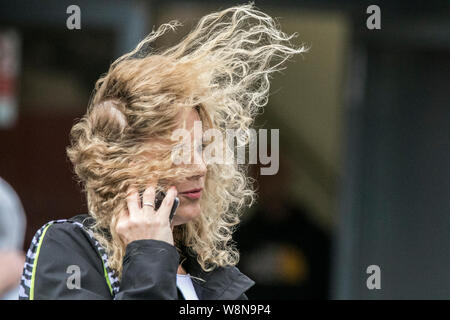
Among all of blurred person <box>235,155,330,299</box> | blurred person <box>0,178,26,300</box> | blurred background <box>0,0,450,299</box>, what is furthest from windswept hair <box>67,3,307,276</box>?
blurred person <box>235,155,330,299</box>

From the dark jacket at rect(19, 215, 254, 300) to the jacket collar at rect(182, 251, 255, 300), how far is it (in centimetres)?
22

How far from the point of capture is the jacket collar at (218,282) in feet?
6.23

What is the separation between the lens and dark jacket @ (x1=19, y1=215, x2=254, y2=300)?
1.64m

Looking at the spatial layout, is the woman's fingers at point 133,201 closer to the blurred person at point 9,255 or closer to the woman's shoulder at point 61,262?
the woman's shoulder at point 61,262

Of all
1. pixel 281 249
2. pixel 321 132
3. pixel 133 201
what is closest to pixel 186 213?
pixel 133 201

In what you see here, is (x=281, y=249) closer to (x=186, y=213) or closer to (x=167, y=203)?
(x=186, y=213)

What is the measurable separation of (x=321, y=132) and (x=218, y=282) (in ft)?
→ 15.5

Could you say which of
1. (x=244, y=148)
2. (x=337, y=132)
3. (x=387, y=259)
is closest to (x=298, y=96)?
(x=337, y=132)

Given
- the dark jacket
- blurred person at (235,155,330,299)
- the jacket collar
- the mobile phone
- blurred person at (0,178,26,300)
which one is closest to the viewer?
the dark jacket

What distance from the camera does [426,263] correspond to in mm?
5488

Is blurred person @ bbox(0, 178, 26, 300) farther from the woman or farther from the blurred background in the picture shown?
the blurred background

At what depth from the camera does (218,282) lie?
194 centimetres

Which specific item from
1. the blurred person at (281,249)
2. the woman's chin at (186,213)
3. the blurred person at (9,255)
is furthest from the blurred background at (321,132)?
the woman's chin at (186,213)

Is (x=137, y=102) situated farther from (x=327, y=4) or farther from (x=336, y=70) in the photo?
(x=336, y=70)
